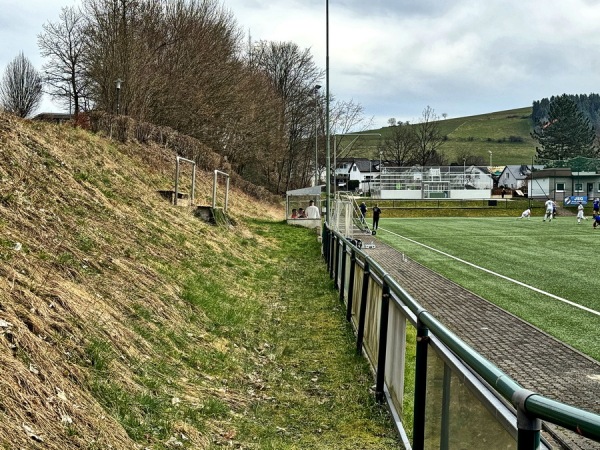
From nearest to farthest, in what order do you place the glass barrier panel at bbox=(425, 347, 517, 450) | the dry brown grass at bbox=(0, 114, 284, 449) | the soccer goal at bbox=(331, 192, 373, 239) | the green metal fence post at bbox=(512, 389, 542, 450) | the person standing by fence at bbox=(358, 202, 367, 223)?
the green metal fence post at bbox=(512, 389, 542, 450)
the glass barrier panel at bbox=(425, 347, 517, 450)
the dry brown grass at bbox=(0, 114, 284, 449)
the soccer goal at bbox=(331, 192, 373, 239)
the person standing by fence at bbox=(358, 202, 367, 223)

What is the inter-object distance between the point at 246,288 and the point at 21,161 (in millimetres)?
4998

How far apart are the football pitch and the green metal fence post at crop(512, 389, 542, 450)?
25.8 ft

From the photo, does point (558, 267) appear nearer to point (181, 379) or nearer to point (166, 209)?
point (166, 209)

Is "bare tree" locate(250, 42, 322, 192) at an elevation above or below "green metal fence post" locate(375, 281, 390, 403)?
above

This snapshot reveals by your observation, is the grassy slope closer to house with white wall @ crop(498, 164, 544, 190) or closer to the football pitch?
the football pitch

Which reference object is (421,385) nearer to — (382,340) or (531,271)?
(382,340)

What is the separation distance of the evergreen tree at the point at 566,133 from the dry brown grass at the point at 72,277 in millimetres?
137970

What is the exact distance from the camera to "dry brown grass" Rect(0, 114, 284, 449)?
4.32m

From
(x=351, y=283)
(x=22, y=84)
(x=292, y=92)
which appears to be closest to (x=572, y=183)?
(x=292, y=92)

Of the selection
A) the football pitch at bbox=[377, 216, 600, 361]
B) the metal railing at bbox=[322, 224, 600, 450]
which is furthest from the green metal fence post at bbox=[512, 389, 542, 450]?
the football pitch at bbox=[377, 216, 600, 361]

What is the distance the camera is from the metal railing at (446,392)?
229cm

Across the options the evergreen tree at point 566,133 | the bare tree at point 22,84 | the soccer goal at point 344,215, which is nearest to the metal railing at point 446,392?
the soccer goal at point 344,215

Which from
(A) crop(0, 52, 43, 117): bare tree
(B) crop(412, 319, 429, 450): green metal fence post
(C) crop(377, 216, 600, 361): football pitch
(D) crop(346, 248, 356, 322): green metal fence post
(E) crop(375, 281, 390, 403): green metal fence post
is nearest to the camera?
(B) crop(412, 319, 429, 450): green metal fence post

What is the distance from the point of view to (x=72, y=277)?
7211 mm
